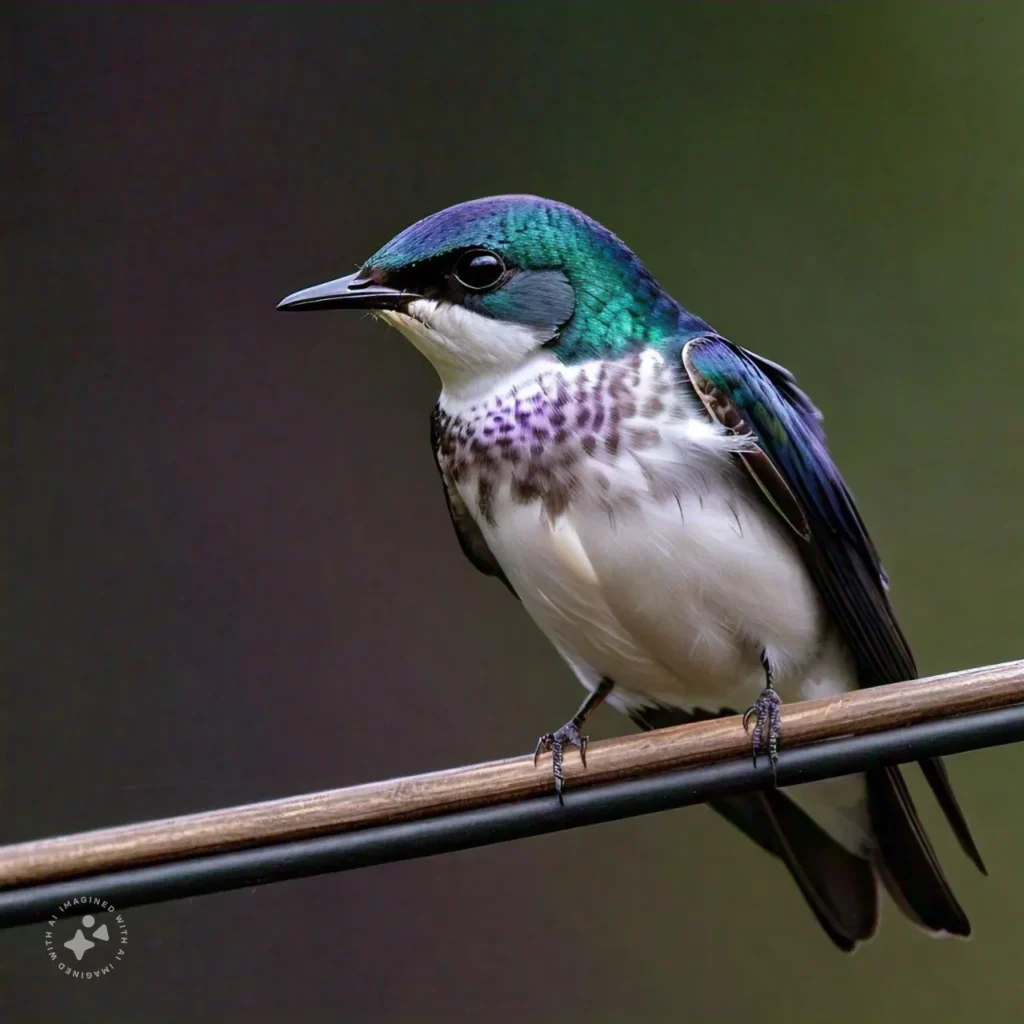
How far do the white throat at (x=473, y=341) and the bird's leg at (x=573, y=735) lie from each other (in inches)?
12.6

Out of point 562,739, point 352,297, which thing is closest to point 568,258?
point 352,297

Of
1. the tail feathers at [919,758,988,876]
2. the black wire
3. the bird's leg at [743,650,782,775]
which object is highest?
the bird's leg at [743,650,782,775]

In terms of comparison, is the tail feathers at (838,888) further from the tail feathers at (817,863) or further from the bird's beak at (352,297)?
the bird's beak at (352,297)

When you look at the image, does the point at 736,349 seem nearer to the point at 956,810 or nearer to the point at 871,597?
the point at 871,597

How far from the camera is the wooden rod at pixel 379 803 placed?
34.1 inches

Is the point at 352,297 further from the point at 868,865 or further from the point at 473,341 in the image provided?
the point at 868,865

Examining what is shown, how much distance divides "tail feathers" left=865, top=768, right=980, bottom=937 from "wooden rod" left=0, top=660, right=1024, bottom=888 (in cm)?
48

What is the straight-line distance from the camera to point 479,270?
1.29 m

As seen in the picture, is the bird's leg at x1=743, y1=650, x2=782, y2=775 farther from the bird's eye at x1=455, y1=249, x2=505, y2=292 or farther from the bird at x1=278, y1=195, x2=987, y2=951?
the bird's eye at x1=455, y1=249, x2=505, y2=292

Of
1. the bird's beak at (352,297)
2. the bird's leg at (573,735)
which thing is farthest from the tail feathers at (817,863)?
the bird's beak at (352,297)

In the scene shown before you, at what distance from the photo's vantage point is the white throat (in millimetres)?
1285

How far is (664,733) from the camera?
0.98 m

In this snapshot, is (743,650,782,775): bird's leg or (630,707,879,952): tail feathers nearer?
(743,650,782,775): bird's leg

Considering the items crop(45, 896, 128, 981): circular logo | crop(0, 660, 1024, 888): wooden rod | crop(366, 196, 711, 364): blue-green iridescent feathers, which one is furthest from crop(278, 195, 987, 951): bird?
crop(45, 896, 128, 981): circular logo
